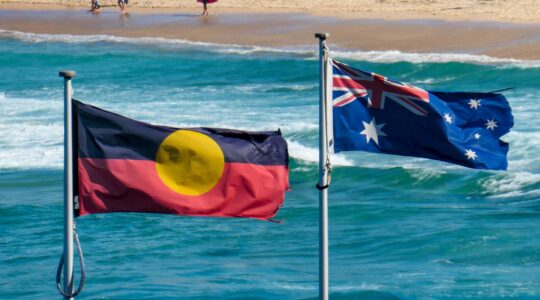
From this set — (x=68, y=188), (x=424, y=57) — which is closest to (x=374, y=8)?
(x=424, y=57)

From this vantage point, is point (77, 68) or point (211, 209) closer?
point (211, 209)

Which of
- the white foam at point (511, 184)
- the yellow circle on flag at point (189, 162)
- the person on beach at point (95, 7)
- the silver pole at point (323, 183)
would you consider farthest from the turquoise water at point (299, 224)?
the person on beach at point (95, 7)

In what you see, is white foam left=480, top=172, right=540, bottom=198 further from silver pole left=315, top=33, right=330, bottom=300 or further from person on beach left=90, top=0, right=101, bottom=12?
person on beach left=90, top=0, right=101, bottom=12

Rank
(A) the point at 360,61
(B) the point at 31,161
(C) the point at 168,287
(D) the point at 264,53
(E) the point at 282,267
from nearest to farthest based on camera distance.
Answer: (C) the point at 168,287
(E) the point at 282,267
(B) the point at 31,161
(A) the point at 360,61
(D) the point at 264,53

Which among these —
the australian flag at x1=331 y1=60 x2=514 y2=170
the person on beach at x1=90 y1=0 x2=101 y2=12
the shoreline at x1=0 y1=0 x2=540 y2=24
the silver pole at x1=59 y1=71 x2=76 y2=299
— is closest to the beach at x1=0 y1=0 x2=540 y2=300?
the australian flag at x1=331 y1=60 x2=514 y2=170

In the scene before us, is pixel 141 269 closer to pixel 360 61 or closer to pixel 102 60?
pixel 360 61

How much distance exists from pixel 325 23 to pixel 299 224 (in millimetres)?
22630

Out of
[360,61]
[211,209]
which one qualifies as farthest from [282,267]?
[360,61]

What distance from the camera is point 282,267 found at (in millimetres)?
18141

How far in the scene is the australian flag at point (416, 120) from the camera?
443 inches

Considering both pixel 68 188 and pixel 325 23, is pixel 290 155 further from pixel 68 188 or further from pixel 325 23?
pixel 325 23

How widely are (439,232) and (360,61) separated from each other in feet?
58.7

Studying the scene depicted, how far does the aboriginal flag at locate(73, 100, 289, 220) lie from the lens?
33.4 feet

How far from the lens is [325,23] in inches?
1681
